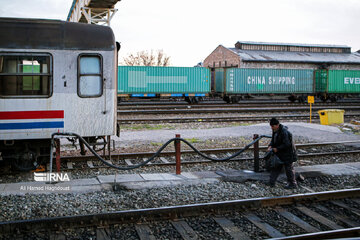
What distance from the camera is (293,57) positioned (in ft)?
167

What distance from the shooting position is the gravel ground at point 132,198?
6066mm

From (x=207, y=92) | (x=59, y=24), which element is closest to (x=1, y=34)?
(x=59, y=24)

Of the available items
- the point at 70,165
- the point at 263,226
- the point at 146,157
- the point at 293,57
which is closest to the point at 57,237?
the point at 263,226

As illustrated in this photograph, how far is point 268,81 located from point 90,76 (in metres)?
27.6

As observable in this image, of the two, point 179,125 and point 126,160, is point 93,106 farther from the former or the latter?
point 179,125

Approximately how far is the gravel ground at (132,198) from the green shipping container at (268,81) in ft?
81.1

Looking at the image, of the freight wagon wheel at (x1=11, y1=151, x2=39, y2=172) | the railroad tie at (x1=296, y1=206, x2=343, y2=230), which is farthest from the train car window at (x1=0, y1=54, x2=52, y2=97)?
the railroad tie at (x1=296, y1=206, x2=343, y2=230)

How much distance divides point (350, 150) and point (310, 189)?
5230mm

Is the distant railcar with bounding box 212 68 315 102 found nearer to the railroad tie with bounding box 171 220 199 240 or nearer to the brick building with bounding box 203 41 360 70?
the brick building with bounding box 203 41 360 70

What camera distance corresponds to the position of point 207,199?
6828mm

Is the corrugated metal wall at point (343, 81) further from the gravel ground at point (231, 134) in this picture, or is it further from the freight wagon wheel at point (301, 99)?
the gravel ground at point (231, 134)

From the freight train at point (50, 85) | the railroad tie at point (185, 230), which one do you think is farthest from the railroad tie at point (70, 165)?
the railroad tie at point (185, 230)

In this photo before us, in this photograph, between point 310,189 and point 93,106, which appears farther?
point 93,106

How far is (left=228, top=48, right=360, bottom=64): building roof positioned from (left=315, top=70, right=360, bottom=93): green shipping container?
12.8 meters
